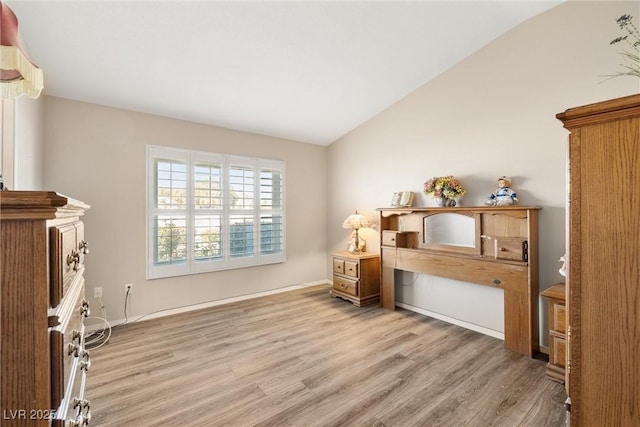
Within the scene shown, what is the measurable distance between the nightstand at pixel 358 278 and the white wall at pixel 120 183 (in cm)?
124

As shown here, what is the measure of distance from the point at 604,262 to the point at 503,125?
261cm

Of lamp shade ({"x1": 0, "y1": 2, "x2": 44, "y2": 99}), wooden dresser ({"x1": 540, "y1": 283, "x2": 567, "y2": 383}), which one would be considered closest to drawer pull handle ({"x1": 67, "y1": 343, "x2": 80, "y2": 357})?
lamp shade ({"x1": 0, "y1": 2, "x2": 44, "y2": 99})

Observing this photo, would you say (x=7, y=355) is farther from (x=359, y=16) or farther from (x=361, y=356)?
(x=359, y=16)

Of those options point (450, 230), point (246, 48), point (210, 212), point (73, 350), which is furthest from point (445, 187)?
point (73, 350)

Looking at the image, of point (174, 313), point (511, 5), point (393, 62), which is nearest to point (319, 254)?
point (174, 313)

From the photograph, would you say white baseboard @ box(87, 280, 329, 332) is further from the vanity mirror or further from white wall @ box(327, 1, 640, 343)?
the vanity mirror

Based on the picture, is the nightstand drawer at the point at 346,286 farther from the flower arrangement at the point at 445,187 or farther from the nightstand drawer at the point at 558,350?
the nightstand drawer at the point at 558,350

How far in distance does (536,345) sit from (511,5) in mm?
3054

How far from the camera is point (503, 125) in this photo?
2861 mm

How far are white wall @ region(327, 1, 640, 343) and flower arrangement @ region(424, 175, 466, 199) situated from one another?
0.16 m

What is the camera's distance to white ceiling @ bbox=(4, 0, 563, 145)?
2.13 meters

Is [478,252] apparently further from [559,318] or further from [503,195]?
[559,318]

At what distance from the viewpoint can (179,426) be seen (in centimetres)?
168

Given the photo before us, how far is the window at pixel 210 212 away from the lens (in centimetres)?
342
